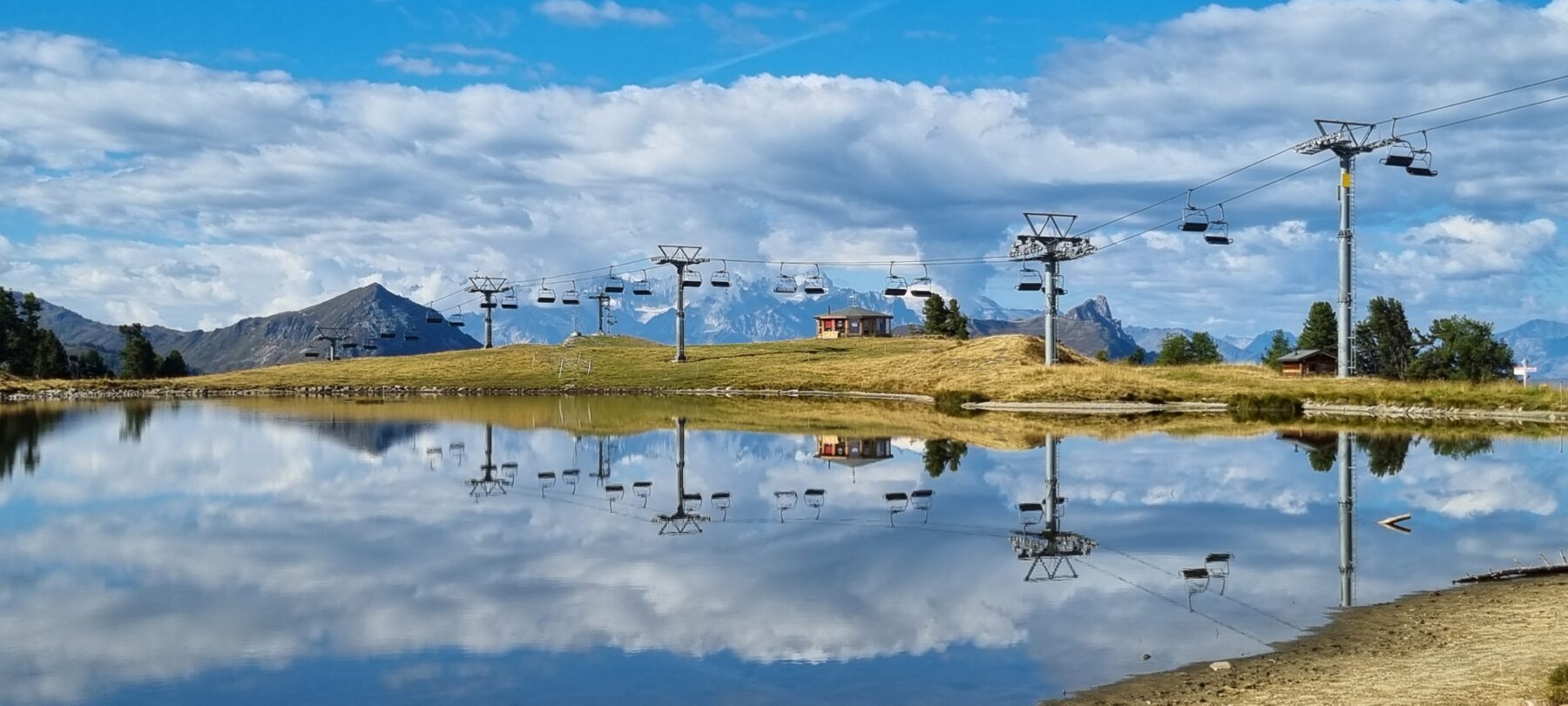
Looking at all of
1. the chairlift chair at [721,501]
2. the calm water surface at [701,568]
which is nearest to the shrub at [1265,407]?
the calm water surface at [701,568]

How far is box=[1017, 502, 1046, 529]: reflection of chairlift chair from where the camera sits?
106ft

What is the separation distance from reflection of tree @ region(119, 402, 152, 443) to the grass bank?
28.6 meters

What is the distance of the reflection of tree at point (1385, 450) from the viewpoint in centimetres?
4512

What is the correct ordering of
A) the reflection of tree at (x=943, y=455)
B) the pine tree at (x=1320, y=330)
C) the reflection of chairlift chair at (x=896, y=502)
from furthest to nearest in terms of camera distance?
1. the pine tree at (x=1320, y=330)
2. the reflection of tree at (x=943, y=455)
3. the reflection of chairlift chair at (x=896, y=502)

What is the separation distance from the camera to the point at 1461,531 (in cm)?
3033

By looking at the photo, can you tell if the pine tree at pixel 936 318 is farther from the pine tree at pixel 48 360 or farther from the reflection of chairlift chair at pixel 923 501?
the reflection of chairlift chair at pixel 923 501

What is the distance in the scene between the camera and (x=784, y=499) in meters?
38.0

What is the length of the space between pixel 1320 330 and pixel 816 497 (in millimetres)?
152742

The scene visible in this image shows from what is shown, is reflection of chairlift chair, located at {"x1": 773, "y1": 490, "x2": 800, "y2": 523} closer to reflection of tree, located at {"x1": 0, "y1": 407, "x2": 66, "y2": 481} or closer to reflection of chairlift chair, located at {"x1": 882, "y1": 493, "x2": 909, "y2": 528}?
reflection of chairlift chair, located at {"x1": 882, "y1": 493, "x2": 909, "y2": 528}

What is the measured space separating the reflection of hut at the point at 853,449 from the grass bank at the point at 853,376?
36768 mm

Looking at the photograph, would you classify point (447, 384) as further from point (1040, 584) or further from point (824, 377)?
point (1040, 584)

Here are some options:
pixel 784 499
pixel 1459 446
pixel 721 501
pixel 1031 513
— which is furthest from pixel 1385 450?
pixel 721 501

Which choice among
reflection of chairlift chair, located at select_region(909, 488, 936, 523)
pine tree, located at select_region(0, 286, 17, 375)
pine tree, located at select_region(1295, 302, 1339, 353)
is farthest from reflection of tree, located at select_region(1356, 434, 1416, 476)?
pine tree, located at select_region(0, 286, 17, 375)

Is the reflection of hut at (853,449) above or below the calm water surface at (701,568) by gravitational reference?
above
